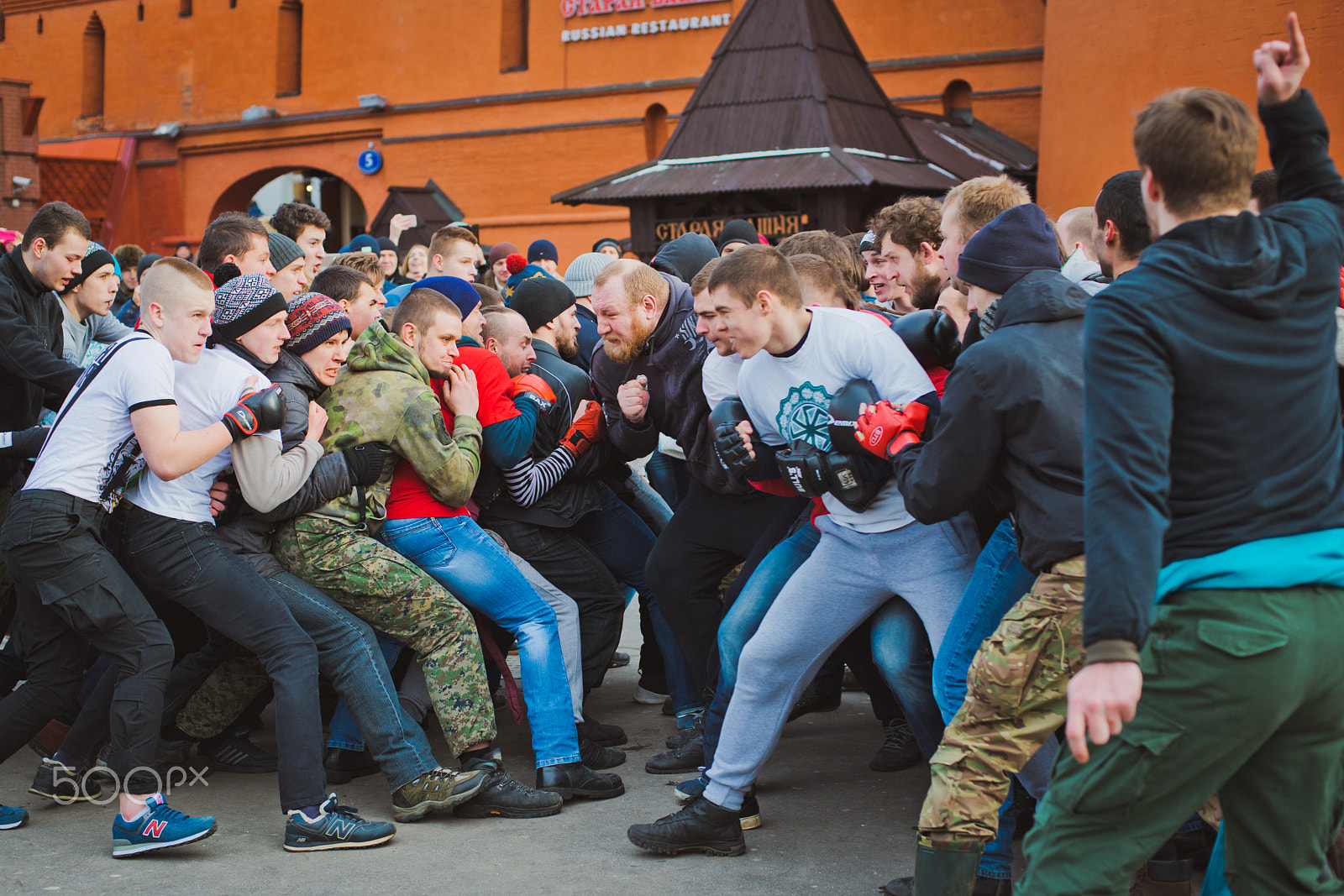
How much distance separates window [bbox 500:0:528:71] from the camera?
866 inches

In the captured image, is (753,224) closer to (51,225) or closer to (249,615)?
(51,225)

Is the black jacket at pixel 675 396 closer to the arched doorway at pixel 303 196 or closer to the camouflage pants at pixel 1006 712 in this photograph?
the camouflage pants at pixel 1006 712

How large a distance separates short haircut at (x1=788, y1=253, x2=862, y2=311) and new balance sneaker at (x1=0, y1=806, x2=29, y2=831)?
3.26 meters

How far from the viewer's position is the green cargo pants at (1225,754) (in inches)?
84.5

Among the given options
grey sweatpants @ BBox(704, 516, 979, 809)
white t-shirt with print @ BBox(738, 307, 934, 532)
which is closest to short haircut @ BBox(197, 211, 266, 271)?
white t-shirt with print @ BBox(738, 307, 934, 532)

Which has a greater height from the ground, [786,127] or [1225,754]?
[786,127]

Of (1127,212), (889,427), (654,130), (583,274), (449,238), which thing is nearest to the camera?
(1127,212)

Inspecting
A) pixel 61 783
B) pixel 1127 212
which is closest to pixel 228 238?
pixel 61 783

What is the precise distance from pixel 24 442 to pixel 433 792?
7.50 ft

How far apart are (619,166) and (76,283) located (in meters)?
16.0

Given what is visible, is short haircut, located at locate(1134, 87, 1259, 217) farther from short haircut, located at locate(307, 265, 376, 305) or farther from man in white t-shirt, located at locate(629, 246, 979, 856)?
short haircut, located at locate(307, 265, 376, 305)

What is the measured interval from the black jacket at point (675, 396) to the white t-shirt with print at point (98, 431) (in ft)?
5.80

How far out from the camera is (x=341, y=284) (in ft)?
16.9

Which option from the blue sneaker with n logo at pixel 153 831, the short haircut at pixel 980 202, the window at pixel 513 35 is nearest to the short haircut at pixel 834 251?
the short haircut at pixel 980 202
